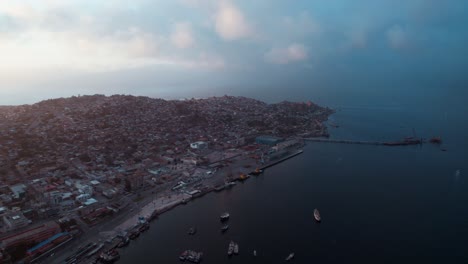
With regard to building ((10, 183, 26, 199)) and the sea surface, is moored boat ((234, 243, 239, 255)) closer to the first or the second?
the sea surface

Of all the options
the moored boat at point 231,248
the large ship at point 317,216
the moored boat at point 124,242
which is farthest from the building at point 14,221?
the large ship at point 317,216

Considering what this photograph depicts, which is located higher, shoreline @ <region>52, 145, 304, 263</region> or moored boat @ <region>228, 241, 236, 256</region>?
shoreline @ <region>52, 145, 304, 263</region>

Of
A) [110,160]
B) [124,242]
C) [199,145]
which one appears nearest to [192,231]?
[124,242]

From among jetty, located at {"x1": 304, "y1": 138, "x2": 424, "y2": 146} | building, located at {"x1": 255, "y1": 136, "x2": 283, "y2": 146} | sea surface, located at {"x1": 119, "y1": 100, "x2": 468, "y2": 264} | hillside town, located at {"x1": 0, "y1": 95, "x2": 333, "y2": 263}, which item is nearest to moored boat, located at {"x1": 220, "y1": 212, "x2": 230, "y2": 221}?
sea surface, located at {"x1": 119, "y1": 100, "x2": 468, "y2": 264}

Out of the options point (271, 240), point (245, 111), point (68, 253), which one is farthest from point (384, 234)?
point (245, 111)

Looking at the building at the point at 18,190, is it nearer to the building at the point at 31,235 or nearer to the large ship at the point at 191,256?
the building at the point at 31,235

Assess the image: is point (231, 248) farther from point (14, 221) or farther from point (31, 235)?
point (14, 221)
